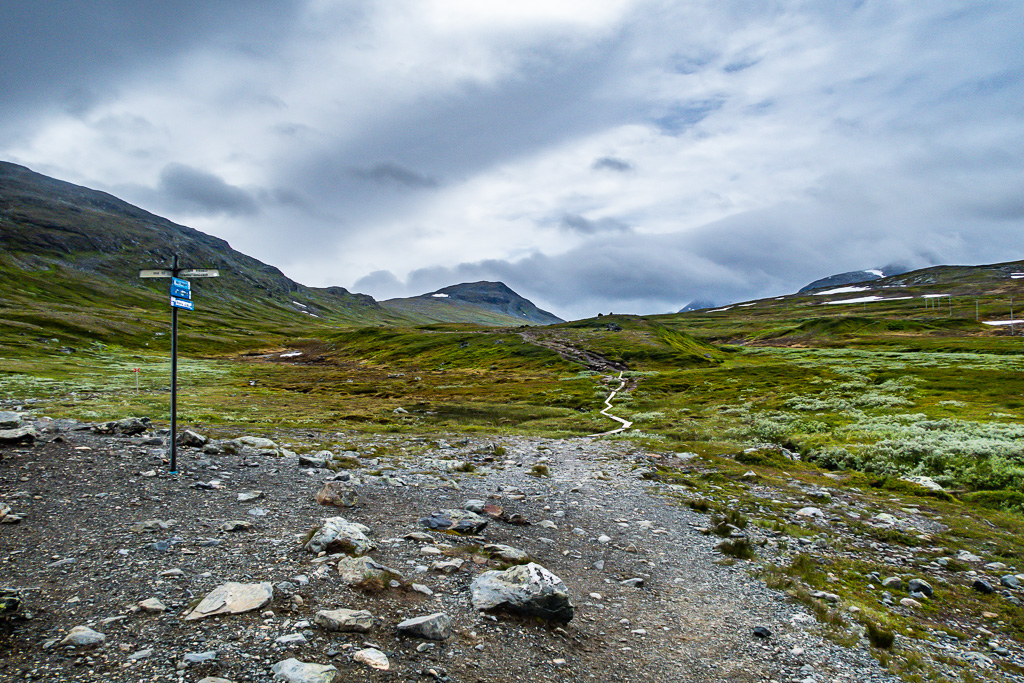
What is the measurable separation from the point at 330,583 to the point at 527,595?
4228 millimetres

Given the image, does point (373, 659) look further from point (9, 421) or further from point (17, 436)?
point (9, 421)

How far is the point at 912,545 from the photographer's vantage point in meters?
16.9

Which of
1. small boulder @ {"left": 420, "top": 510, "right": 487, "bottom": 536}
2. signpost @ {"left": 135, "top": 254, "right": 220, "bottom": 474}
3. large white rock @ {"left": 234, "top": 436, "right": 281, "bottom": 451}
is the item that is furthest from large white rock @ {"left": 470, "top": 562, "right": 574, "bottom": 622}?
large white rock @ {"left": 234, "top": 436, "right": 281, "bottom": 451}

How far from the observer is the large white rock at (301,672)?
7.04 metres

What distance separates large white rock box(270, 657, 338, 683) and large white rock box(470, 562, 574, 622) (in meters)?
3.75

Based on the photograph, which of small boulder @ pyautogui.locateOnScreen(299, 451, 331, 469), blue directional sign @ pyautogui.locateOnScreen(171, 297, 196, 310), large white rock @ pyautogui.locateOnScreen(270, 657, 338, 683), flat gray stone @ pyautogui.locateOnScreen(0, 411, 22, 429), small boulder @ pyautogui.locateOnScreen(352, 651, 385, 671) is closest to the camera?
large white rock @ pyautogui.locateOnScreen(270, 657, 338, 683)

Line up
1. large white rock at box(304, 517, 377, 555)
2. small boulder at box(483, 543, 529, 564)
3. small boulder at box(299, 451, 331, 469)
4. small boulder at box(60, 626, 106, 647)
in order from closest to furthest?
small boulder at box(60, 626, 106, 647) < large white rock at box(304, 517, 377, 555) < small boulder at box(483, 543, 529, 564) < small boulder at box(299, 451, 331, 469)

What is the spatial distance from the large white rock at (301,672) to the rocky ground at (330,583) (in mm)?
52

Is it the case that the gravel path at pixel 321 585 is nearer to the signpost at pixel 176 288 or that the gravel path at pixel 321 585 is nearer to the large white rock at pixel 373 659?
the large white rock at pixel 373 659

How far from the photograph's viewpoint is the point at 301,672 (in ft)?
23.5

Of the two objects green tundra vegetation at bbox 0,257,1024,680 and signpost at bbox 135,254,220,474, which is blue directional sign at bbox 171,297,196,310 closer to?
signpost at bbox 135,254,220,474

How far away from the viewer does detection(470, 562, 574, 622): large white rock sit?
10312mm

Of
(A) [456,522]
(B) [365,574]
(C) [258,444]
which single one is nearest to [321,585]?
(B) [365,574]

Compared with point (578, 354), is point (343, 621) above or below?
below
